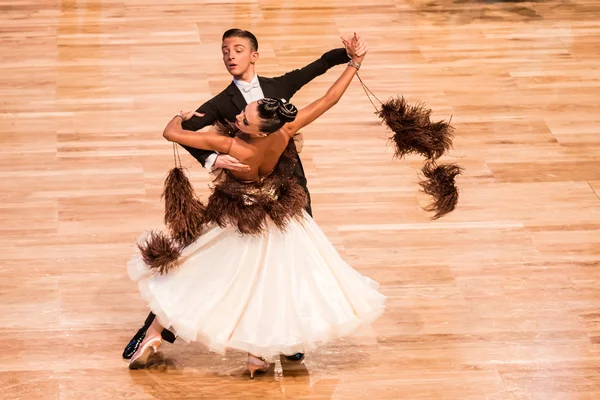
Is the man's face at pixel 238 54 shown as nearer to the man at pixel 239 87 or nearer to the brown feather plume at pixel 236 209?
the man at pixel 239 87

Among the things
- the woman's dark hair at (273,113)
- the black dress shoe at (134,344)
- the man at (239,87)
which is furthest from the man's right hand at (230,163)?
the black dress shoe at (134,344)

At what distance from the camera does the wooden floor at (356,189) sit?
4.08 meters

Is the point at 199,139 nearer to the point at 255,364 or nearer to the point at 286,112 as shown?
the point at 286,112

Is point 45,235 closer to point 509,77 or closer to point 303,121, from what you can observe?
point 303,121

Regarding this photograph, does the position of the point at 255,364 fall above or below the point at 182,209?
below

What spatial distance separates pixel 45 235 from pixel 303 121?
1.55 meters

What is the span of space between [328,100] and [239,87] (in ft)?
0.97

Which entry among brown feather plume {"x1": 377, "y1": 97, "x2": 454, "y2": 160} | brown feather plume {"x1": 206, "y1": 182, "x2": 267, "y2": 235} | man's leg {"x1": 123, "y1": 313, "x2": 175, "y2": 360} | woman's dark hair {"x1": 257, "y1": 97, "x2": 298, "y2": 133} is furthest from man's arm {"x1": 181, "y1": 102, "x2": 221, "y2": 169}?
man's leg {"x1": 123, "y1": 313, "x2": 175, "y2": 360}

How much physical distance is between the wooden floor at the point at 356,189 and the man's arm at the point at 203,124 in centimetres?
82

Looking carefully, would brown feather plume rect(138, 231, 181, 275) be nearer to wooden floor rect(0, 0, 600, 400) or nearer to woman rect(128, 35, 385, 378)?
woman rect(128, 35, 385, 378)

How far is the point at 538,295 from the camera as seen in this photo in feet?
14.9

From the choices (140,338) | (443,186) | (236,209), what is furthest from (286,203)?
(140,338)

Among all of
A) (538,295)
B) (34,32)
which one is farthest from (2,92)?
(538,295)

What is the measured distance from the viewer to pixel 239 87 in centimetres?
376
